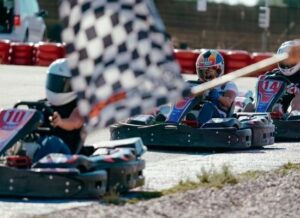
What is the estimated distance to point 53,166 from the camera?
27.6 feet

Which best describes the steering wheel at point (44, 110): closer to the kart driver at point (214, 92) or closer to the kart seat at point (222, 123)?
the kart seat at point (222, 123)

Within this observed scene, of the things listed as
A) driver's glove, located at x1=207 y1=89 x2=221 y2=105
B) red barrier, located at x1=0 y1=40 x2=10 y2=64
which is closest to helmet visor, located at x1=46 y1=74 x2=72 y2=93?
driver's glove, located at x1=207 y1=89 x2=221 y2=105

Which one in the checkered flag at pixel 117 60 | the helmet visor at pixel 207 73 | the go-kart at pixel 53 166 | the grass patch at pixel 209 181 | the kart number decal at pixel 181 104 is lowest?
the grass patch at pixel 209 181

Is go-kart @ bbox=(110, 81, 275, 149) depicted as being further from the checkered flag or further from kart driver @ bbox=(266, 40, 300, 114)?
the checkered flag

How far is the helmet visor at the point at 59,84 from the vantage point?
913 cm

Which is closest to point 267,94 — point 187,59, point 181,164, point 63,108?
point 181,164

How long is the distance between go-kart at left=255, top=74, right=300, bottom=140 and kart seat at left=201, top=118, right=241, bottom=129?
1455 mm

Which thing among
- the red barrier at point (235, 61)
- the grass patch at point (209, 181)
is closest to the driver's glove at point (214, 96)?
the grass patch at point (209, 181)

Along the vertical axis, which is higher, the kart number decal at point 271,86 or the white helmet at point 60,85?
the white helmet at point 60,85

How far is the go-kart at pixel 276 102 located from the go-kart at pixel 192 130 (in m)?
0.94

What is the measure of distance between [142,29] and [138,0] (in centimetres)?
16

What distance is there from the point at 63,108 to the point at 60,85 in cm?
19

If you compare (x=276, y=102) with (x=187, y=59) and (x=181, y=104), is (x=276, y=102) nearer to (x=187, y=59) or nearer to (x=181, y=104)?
(x=181, y=104)

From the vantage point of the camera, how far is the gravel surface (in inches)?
303
